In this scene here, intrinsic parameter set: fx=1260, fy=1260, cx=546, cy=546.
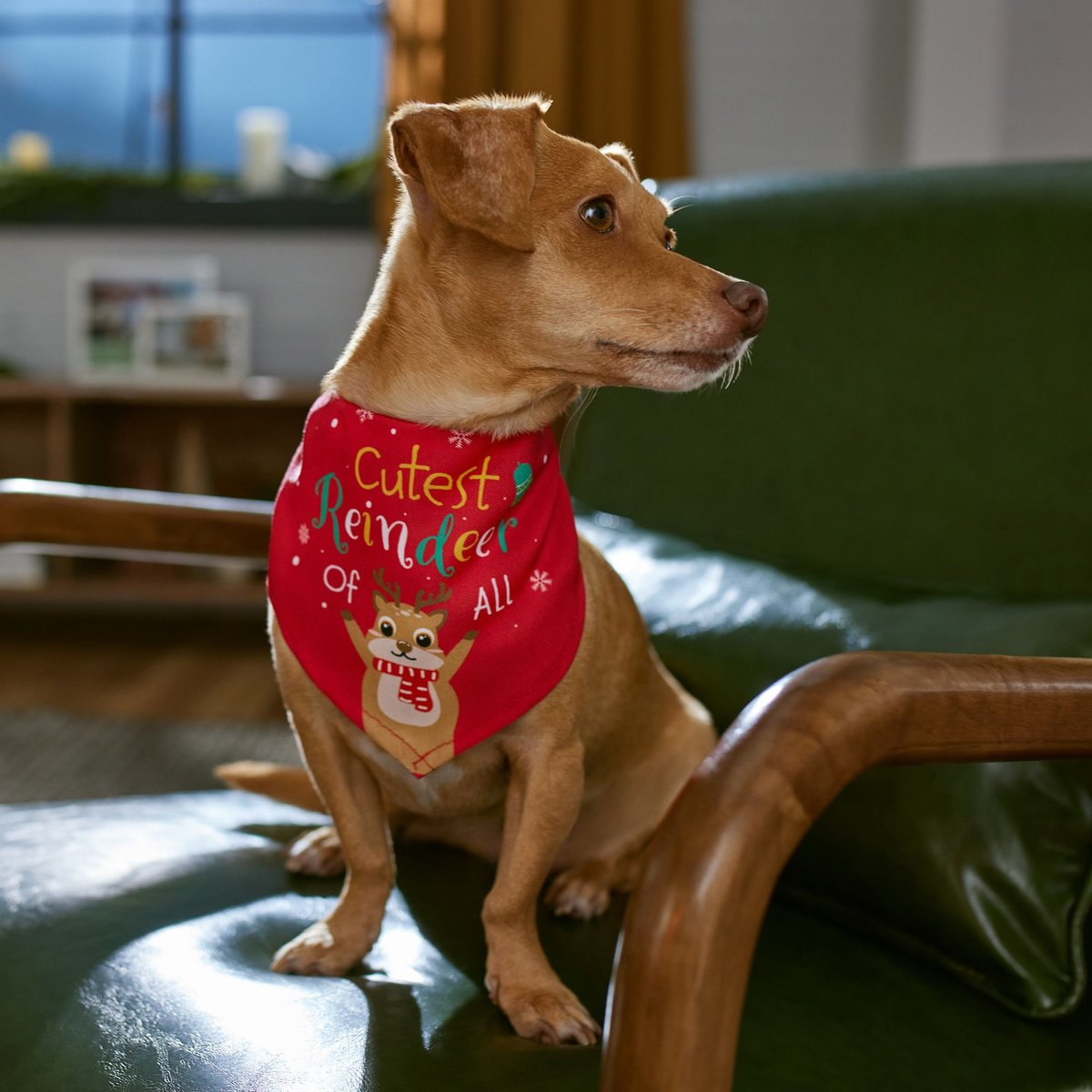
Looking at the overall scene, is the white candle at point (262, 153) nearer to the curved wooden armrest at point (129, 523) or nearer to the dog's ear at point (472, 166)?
the curved wooden armrest at point (129, 523)

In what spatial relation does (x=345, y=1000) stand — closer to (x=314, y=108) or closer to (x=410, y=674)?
(x=410, y=674)

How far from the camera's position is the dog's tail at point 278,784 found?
132cm

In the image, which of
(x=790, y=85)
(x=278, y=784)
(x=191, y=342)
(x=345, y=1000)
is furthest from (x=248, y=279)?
(x=345, y=1000)

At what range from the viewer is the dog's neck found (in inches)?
39.4

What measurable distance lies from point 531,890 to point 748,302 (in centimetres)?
49

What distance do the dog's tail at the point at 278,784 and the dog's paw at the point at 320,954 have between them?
12.4 inches

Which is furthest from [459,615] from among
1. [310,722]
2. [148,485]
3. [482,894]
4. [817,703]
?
[148,485]

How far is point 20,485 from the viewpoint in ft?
4.46

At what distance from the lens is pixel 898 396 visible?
133 centimetres

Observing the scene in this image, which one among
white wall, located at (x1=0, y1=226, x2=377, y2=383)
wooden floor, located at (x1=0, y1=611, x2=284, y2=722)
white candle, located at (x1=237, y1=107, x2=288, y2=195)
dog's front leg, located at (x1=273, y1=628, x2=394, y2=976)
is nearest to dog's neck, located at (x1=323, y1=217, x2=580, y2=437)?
dog's front leg, located at (x1=273, y1=628, x2=394, y2=976)

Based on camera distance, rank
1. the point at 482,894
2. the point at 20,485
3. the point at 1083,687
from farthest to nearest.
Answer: the point at 20,485
the point at 482,894
the point at 1083,687

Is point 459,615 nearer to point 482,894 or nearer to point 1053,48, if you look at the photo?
point 482,894

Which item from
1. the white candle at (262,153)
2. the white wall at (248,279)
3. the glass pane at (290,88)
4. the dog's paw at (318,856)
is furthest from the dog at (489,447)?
the glass pane at (290,88)

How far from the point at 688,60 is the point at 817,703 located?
3.46m
